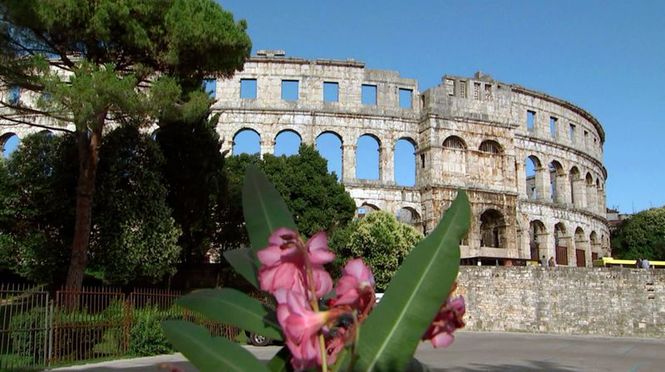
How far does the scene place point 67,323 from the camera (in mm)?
11641

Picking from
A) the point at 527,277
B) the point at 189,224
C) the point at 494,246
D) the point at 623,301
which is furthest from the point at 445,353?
the point at 494,246

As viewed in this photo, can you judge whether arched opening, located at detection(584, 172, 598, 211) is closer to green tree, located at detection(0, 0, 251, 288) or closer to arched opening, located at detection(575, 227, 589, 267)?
arched opening, located at detection(575, 227, 589, 267)

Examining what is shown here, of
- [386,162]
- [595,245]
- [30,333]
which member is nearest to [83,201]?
[30,333]

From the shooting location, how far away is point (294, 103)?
3275cm

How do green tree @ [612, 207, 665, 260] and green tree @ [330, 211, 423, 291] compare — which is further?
green tree @ [612, 207, 665, 260]

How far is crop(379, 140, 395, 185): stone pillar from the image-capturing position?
3253 centimetres

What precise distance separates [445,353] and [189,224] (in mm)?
10177

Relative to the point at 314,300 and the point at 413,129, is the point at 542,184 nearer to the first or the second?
the point at 413,129

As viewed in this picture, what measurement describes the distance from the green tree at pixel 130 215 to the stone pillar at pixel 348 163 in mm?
15527

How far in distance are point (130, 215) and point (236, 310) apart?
16.3m

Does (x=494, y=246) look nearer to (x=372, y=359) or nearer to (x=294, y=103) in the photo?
(x=294, y=103)

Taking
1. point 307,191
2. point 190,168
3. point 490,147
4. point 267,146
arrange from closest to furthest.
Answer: point 190,168, point 307,191, point 267,146, point 490,147

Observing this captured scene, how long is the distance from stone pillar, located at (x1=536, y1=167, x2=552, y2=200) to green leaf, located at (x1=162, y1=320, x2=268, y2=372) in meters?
38.0

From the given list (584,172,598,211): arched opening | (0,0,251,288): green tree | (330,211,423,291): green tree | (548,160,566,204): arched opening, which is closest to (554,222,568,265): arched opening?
(548,160,566,204): arched opening
